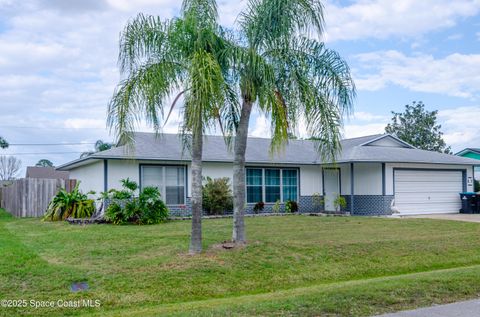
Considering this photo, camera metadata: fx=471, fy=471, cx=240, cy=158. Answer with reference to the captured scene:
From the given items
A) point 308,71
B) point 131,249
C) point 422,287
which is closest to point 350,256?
point 422,287

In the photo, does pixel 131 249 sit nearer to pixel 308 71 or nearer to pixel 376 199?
pixel 308 71

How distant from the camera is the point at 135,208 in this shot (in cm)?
1680

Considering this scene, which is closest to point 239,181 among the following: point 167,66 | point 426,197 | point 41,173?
point 167,66

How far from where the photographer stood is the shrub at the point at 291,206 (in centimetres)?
2219

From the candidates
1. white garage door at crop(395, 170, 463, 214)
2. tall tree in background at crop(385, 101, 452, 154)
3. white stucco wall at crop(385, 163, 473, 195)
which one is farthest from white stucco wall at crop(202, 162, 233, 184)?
tall tree in background at crop(385, 101, 452, 154)

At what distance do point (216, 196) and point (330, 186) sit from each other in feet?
21.4

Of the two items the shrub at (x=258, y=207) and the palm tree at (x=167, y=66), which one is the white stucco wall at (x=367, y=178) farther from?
the palm tree at (x=167, y=66)

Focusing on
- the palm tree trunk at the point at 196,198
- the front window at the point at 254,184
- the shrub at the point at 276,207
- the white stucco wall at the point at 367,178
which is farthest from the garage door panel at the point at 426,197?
the palm tree trunk at the point at 196,198

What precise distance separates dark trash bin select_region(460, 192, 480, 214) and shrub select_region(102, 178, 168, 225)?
14.8 meters

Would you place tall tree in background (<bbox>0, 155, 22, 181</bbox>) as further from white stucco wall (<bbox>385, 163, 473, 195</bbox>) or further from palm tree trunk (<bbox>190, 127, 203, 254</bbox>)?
palm tree trunk (<bbox>190, 127, 203, 254</bbox>)

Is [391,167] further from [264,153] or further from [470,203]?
[264,153]

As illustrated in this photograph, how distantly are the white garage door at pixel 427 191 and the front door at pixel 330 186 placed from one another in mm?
2882

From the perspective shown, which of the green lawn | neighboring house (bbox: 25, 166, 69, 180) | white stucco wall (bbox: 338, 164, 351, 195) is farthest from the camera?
neighboring house (bbox: 25, 166, 69, 180)

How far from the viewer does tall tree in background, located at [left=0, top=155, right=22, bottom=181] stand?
65.2 m
